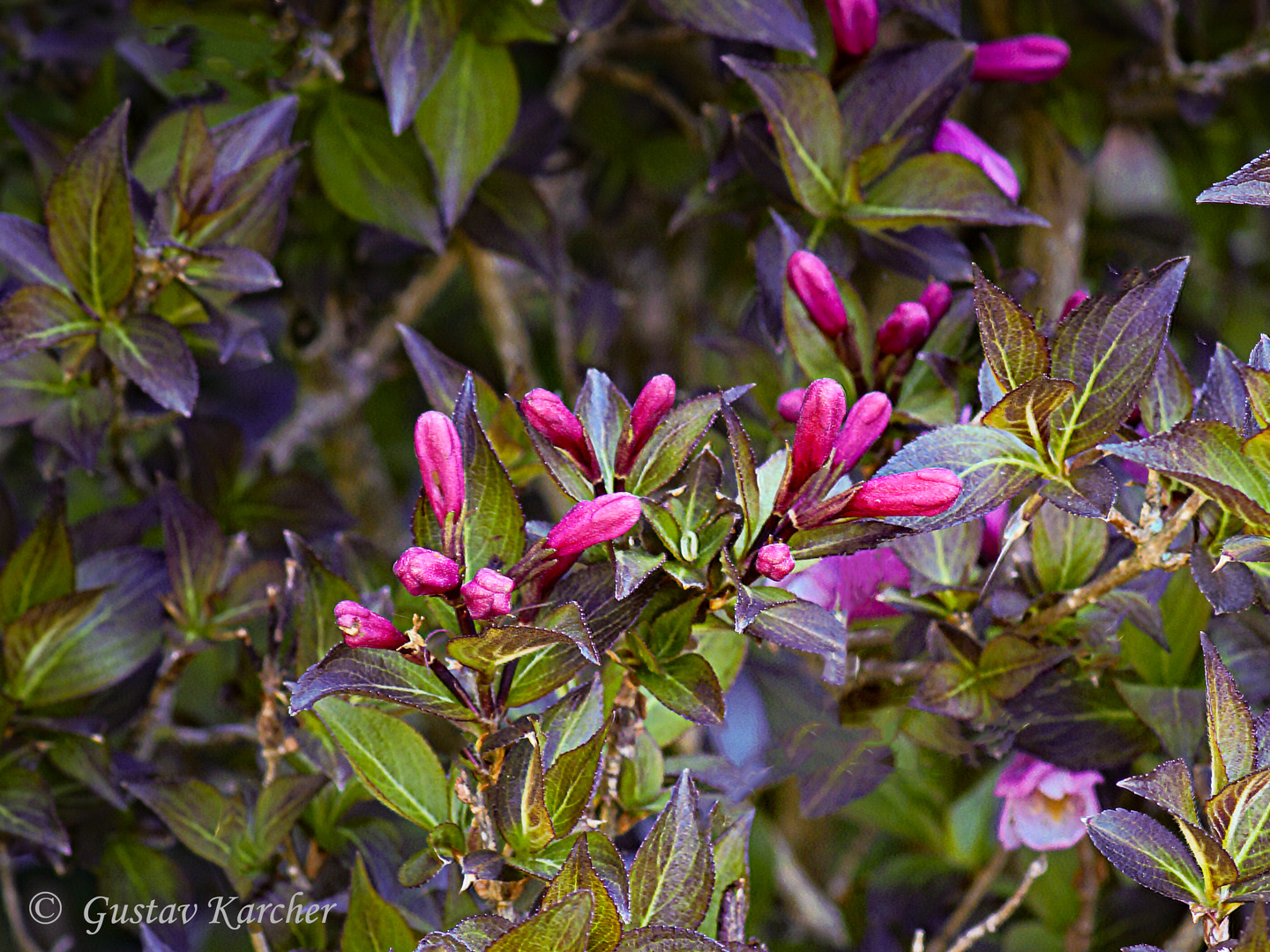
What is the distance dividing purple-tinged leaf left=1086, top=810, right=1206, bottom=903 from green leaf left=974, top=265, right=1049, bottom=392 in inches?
9.1

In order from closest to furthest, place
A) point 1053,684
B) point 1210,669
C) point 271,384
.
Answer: point 1210,669, point 1053,684, point 271,384

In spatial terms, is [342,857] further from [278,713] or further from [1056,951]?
[1056,951]

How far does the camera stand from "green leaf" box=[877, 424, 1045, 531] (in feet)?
1.99

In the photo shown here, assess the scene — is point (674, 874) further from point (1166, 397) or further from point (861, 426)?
point (1166, 397)

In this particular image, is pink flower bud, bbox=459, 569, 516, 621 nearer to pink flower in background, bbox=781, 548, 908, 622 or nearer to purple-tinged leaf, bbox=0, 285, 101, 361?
pink flower in background, bbox=781, 548, 908, 622

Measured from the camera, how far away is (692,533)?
65cm

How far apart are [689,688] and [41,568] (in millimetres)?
585

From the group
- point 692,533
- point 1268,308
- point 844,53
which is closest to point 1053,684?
point 692,533

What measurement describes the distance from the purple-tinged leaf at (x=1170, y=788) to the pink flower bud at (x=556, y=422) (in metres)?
0.33

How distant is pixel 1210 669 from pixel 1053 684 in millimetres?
209

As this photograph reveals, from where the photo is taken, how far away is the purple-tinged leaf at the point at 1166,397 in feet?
2.26

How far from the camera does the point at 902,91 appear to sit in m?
0.92

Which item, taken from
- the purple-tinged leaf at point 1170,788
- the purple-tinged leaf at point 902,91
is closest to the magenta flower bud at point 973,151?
the purple-tinged leaf at point 902,91

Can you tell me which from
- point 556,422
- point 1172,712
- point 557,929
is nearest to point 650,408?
point 556,422
